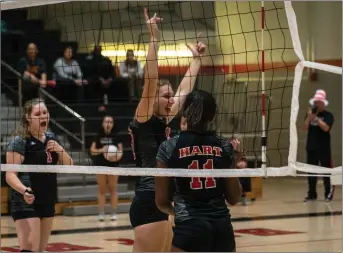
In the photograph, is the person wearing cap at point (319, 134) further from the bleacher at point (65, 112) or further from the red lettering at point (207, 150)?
the red lettering at point (207, 150)

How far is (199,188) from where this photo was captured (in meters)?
5.39

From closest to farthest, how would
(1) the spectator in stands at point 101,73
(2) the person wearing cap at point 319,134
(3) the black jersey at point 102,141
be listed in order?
(3) the black jersey at point 102,141 → (2) the person wearing cap at point 319,134 → (1) the spectator in stands at point 101,73

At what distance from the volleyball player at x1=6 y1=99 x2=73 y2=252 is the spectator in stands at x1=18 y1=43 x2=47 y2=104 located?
29.2 ft

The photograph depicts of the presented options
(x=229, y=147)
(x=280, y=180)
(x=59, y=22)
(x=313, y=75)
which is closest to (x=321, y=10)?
(x=313, y=75)

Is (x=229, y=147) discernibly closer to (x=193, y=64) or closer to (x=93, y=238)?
(x=193, y=64)

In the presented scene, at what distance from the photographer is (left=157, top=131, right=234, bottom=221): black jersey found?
211 inches

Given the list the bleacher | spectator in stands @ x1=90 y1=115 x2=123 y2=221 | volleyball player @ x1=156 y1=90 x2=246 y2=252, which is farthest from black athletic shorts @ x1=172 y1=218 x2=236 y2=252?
the bleacher

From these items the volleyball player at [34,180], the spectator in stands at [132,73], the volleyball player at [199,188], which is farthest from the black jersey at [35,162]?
the spectator in stands at [132,73]

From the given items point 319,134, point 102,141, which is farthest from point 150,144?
point 319,134

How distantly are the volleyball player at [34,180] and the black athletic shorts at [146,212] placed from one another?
120 cm

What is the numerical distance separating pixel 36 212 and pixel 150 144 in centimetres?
141

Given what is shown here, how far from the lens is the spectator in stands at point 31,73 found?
650 inches

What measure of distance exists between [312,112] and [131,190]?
3.94 m

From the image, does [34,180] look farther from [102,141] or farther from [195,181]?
[102,141]
